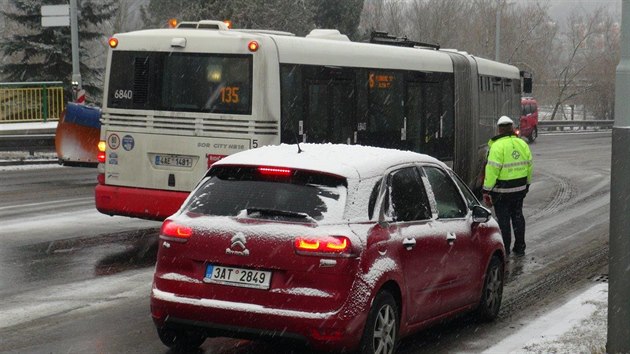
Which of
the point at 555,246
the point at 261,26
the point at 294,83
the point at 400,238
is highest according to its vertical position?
the point at 261,26

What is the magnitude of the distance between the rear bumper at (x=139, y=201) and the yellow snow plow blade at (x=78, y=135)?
7938 mm

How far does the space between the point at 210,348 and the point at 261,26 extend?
45.5 metres

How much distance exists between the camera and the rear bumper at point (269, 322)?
6.85m

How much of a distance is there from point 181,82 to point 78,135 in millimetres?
8452

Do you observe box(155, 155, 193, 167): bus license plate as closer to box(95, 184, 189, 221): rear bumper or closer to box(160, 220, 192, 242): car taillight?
box(95, 184, 189, 221): rear bumper

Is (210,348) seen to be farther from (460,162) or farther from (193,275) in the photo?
(460,162)

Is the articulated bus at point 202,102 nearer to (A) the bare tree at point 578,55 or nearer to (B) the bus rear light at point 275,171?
(B) the bus rear light at point 275,171

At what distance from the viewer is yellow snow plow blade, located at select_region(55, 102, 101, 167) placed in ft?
70.4

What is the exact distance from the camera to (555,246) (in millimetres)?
14422

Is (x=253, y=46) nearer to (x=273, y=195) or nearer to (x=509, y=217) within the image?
(x=509, y=217)

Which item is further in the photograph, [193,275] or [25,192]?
[25,192]

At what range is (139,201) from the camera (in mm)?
13508

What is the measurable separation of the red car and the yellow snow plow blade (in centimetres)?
1414

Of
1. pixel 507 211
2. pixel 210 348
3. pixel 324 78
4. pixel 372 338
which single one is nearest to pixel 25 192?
pixel 324 78
